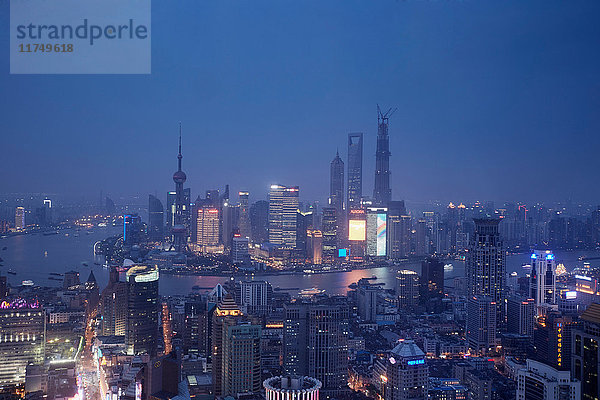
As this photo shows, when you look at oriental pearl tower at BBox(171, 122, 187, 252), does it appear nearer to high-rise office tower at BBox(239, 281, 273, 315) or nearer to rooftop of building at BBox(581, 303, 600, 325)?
high-rise office tower at BBox(239, 281, 273, 315)

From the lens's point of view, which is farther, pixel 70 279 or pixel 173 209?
pixel 173 209

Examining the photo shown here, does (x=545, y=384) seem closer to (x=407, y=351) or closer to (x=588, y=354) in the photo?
(x=588, y=354)

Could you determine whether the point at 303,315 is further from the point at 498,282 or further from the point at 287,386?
the point at 498,282

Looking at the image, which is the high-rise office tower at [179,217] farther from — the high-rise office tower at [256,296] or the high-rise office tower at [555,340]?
the high-rise office tower at [555,340]

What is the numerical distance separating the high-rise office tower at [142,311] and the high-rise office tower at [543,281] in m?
5.47

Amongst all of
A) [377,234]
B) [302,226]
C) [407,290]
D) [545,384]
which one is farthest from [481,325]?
[302,226]

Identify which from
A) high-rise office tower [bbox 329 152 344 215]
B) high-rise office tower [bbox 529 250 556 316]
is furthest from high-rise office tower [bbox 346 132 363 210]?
high-rise office tower [bbox 529 250 556 316]

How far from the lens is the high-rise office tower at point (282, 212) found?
17175mm

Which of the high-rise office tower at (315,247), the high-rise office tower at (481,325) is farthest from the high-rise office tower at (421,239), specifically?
the high-rise office tower at (481,325)

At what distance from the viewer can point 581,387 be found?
13.9 ft

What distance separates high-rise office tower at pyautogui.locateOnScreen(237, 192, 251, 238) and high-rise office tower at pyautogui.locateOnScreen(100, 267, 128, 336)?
10.2m

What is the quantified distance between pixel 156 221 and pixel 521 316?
10.8 m

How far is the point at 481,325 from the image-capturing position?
746 centimetres

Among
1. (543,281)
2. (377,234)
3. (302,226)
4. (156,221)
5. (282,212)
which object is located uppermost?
(282,212)
